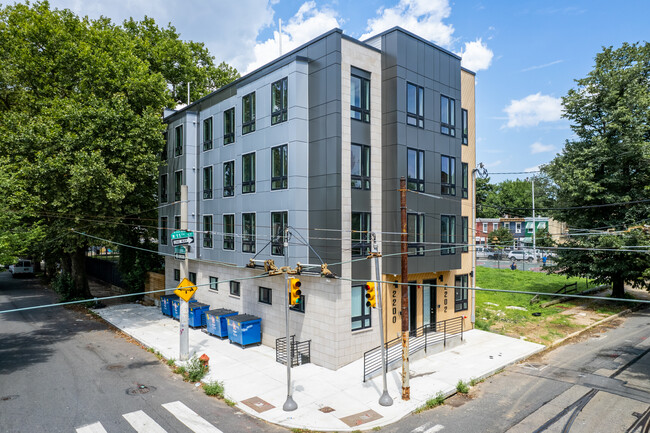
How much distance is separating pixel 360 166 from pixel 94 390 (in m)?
13.0

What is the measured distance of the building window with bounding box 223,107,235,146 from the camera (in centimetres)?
2103

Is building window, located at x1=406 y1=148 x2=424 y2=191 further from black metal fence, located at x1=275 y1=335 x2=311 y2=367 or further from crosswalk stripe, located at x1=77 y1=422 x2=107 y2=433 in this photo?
crosswalk stripe, located at x1=77 y1=422 x2=107 y2=433

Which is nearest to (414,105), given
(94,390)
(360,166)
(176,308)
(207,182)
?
(360,166)

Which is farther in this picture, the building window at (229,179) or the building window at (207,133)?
the building window at (207,133)

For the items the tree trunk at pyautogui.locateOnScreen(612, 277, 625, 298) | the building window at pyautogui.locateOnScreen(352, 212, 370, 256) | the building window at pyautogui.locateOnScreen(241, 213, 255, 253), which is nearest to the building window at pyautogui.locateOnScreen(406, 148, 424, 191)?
the building window at pyautogui.locateOnScreen(352, 212, 370, 256)

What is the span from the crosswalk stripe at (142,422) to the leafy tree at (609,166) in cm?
2596

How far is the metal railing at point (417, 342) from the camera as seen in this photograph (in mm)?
15946

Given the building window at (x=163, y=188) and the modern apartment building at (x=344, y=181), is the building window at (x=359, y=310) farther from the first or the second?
the building window at (x=163, y=188)

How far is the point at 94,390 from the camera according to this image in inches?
544

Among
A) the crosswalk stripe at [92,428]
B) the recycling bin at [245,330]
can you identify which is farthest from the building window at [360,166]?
the crosswalk stripe at [92,428]

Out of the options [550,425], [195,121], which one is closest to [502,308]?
[550,425]

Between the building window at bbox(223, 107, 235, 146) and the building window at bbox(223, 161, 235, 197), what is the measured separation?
1.23 meters

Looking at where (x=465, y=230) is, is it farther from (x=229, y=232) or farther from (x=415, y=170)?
(x=229, y=232)

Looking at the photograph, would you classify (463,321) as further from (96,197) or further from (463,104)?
(96,197)
